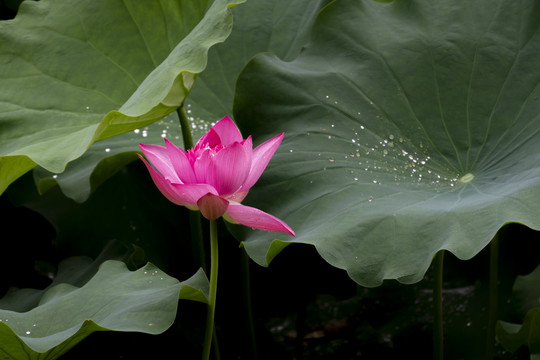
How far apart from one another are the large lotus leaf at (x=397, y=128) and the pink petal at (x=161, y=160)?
223 millimetres

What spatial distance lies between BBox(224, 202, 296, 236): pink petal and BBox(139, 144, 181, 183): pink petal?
96mm

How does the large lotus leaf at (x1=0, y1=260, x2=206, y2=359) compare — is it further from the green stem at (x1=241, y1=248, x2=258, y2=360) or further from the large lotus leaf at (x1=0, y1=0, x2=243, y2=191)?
the green stem at (x1=241, y1=248, x2=258, y2=360)

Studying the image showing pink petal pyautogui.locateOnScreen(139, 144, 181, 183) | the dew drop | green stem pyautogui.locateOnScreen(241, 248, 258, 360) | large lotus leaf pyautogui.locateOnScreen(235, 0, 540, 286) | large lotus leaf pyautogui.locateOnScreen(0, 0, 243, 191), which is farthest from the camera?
green stem pyautogui.locateOnScreen(241, 248, 258, 360)

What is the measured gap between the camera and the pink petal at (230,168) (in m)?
0.96

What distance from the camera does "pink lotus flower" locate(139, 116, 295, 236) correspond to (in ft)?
3.13

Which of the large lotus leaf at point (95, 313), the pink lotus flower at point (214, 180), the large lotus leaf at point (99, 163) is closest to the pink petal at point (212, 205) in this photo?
the pink lotus flower at point (214, 180)

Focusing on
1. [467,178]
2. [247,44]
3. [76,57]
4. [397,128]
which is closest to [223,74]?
[247,44]

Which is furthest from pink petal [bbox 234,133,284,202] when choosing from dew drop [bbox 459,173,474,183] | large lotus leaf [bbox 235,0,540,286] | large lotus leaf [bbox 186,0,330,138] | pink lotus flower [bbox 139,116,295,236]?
large lotus leaf [bbox 186,0,330,138]

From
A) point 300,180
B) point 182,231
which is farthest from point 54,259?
point 300,180

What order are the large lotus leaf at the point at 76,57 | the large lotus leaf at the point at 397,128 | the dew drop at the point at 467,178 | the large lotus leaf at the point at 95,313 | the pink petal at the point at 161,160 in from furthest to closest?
the large lotus leaf at the point at 76,57
the dew drop at the point at 467,178
the large lotus leaf at the point at 397,128
the pink petal at the point at 161,160
the large lotus leaf at the point at 95,313

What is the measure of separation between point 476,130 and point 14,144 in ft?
2.86

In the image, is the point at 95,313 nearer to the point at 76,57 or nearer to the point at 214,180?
the point at 214,180

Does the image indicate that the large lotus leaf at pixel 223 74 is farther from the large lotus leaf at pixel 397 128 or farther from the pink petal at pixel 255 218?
the pink petal at pixel 255 218

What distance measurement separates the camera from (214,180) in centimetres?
97
